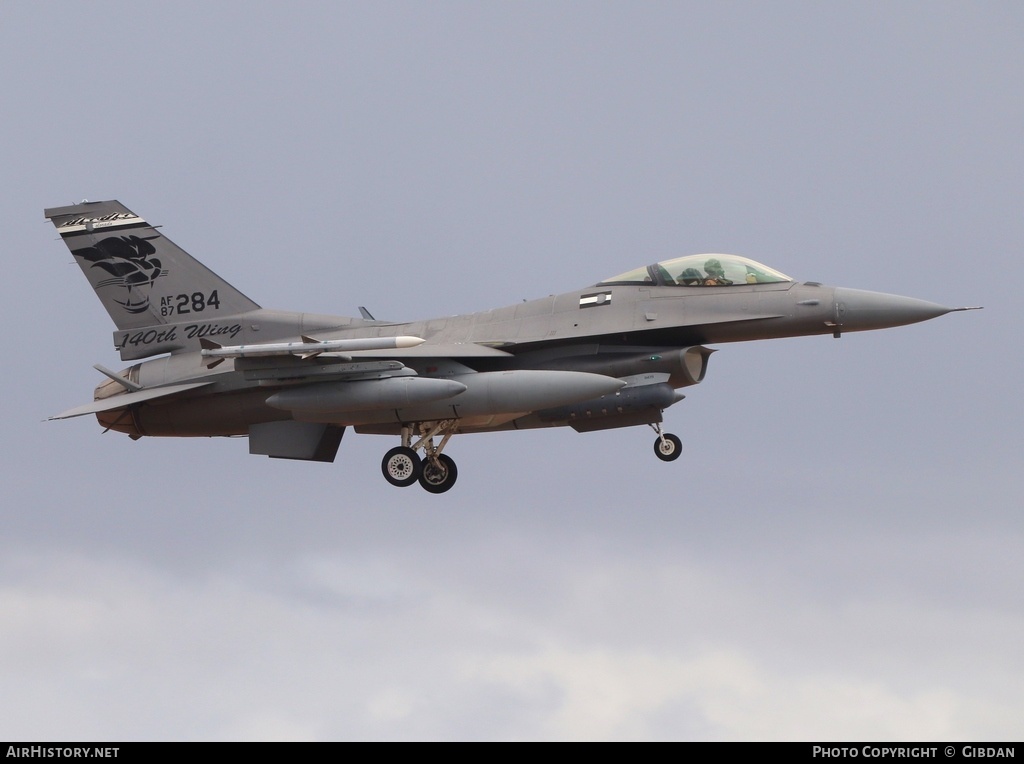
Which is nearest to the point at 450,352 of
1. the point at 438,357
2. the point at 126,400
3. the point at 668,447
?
the point at 438,357

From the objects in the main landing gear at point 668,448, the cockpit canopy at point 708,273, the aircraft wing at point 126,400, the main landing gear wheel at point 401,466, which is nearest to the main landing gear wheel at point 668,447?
the main landing gear at point 668,448

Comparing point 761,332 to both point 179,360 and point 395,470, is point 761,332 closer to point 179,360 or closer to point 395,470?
point 395,470

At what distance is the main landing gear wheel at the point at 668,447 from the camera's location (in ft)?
84.2

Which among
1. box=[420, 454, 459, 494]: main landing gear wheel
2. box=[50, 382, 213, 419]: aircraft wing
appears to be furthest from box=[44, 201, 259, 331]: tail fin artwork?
box=[420, 454, 459, 494]: main landing gear wheel

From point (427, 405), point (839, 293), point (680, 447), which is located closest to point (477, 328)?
point (427, 405)

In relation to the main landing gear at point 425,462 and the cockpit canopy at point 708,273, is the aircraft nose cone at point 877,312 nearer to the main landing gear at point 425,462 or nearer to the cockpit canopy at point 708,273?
the cockpit canopy at point 708,273

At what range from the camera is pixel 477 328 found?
87.6ft

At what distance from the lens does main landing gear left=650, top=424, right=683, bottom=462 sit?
2566 cm

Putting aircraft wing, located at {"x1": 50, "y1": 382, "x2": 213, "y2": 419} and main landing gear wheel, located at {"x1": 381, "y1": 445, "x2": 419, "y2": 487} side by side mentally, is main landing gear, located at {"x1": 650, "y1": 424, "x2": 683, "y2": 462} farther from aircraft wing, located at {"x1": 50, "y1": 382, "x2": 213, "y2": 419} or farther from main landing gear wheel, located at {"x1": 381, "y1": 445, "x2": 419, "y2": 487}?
aircraft wing, located at {"x1": 50, "y1": 382, "x2": 213, "y2": 419}

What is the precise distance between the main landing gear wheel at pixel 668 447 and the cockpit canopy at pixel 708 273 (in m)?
2.43

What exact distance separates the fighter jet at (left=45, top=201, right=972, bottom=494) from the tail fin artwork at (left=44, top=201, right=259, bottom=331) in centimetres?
4
